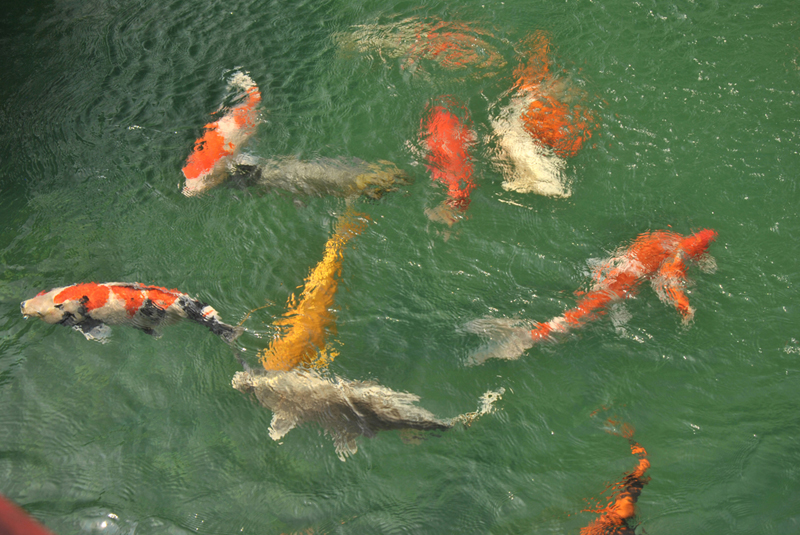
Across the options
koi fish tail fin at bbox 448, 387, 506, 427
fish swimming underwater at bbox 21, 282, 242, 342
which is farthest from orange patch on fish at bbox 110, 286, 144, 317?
koi fish tail fin at bbox 448, 387, 506, 427

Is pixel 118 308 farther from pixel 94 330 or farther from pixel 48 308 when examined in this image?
pixel 48 308

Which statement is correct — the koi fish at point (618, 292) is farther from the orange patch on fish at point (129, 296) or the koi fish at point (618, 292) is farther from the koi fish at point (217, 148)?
the koi fish at point (217, 148)

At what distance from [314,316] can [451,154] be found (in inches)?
77.1

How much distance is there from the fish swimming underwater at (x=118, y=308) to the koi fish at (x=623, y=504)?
10.5ft

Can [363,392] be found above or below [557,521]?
above

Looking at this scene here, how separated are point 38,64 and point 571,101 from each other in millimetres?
6014

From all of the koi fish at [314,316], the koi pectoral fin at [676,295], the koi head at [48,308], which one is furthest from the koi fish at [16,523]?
the koi pectoral fin at [676,295]

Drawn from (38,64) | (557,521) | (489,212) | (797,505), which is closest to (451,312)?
(489,212)

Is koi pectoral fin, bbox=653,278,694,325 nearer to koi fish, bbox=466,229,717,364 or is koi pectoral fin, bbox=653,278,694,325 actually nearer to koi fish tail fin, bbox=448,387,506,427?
koi fish, bbox=466,229,717,364

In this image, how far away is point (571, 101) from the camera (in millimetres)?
5070

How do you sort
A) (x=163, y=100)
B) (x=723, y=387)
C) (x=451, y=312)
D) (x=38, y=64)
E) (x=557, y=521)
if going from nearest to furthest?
1. (x=557, y=521)
2. (x=723, y=387)
3. (x=451, y=312)
4. (x=163, y=100)
5. (x=38, y=64)

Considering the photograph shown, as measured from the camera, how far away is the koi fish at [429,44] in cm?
551

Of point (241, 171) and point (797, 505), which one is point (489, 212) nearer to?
point (241, 171)

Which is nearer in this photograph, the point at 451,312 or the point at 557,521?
the point at 557,521
